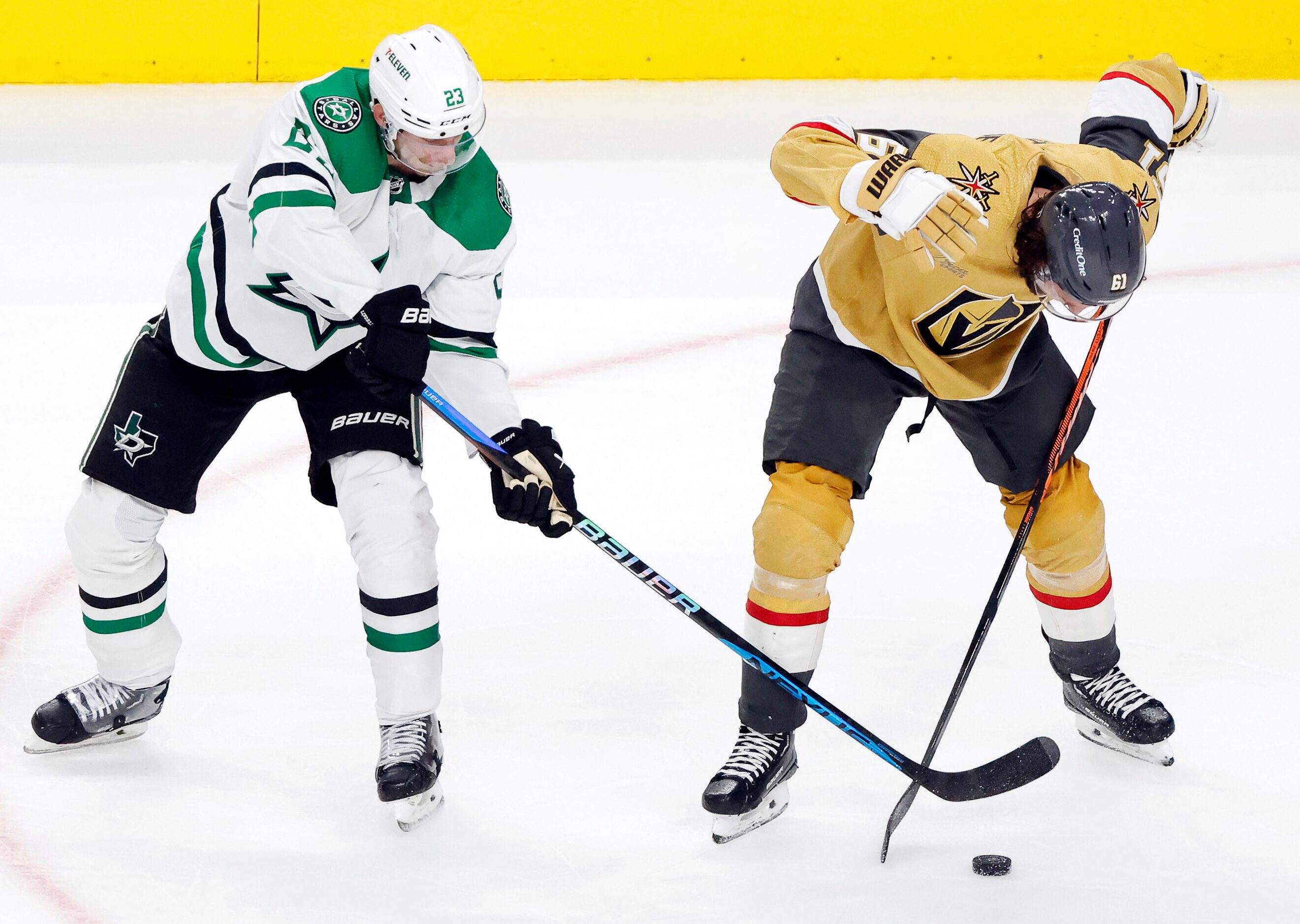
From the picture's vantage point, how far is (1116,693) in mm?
2596

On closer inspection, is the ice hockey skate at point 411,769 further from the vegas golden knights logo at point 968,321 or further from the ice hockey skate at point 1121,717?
the ice hockey skate at point 1121,717

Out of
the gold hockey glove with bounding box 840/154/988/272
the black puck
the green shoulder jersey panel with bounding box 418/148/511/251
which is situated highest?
the green shoulder jersey panel with bounding box 418/148/511/251

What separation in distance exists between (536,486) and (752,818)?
629 mm

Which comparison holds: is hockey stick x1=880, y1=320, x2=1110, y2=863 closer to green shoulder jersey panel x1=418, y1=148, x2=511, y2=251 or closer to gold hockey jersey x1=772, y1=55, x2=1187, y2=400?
gold hockey jersey x1=772, y1=55, x2=1187, y2=400

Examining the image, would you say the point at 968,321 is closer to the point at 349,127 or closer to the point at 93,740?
the point at 349,127

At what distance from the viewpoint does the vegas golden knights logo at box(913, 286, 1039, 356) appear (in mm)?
2266

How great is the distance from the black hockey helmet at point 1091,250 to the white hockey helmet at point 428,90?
834 mm

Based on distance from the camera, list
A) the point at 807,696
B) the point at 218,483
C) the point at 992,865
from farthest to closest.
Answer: the point at 218,483 < the point at 807,696 < the point at 992,865

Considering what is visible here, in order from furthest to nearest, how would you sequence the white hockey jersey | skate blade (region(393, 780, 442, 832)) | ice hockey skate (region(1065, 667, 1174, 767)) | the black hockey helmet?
ice hockey skate (region(1065, 667, 1174, 767)), skate blade (region(393, 780, 442, 832)), the white hockey jersey, the black hockey helmet

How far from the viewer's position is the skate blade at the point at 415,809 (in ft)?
7.77

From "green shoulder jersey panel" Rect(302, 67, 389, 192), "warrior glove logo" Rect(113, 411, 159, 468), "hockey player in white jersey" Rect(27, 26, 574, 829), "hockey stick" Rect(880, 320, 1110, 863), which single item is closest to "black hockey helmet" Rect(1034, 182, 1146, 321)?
"hockey stick" Rect(880, 320, 1110, 863)

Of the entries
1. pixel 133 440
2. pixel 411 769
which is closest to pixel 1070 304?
pixel 411 769

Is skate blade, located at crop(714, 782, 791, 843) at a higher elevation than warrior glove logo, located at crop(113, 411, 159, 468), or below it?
below

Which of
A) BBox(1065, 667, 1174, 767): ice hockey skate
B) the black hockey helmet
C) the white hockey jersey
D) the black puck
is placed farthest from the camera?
BBox(1065, 667, 1174, 767): ice hockey skate
